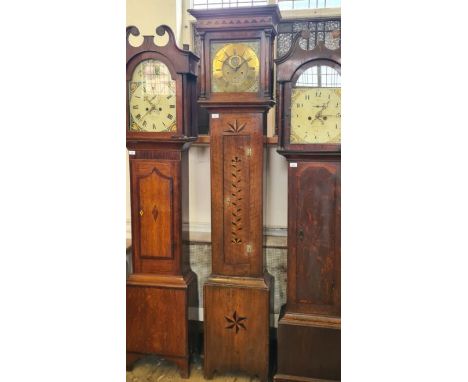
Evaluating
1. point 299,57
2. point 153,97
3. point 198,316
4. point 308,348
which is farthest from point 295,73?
point 198,316

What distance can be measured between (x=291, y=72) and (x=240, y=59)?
0.95 ft

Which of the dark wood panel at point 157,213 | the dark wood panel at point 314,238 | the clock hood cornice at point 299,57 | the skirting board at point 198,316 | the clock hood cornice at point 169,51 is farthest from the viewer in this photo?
the skirting board at point 198,316

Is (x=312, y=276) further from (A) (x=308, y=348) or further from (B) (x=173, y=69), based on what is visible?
(B) (x=173, y=69)

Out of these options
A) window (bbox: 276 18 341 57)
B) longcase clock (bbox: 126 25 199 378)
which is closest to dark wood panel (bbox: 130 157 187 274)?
longcase clock (bbox: 126 25 199 378)

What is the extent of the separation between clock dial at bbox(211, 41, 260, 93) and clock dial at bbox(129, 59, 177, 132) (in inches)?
10.2

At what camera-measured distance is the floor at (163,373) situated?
269 centimetres

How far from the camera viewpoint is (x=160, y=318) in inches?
106

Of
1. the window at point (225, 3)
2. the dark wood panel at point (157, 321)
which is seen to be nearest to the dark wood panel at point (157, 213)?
the dark wood panel at point (157, 321)

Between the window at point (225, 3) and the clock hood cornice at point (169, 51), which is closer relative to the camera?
the clock hood cornice at point (169, 51)

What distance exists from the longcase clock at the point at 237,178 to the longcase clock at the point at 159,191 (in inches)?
5.6

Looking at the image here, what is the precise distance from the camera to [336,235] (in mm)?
2424

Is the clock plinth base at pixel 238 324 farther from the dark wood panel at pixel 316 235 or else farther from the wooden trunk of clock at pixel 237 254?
the dark wood panel at pixel 316 235

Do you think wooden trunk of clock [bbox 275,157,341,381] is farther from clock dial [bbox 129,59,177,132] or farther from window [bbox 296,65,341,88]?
clock dial [bbox 129,59,177,132]
